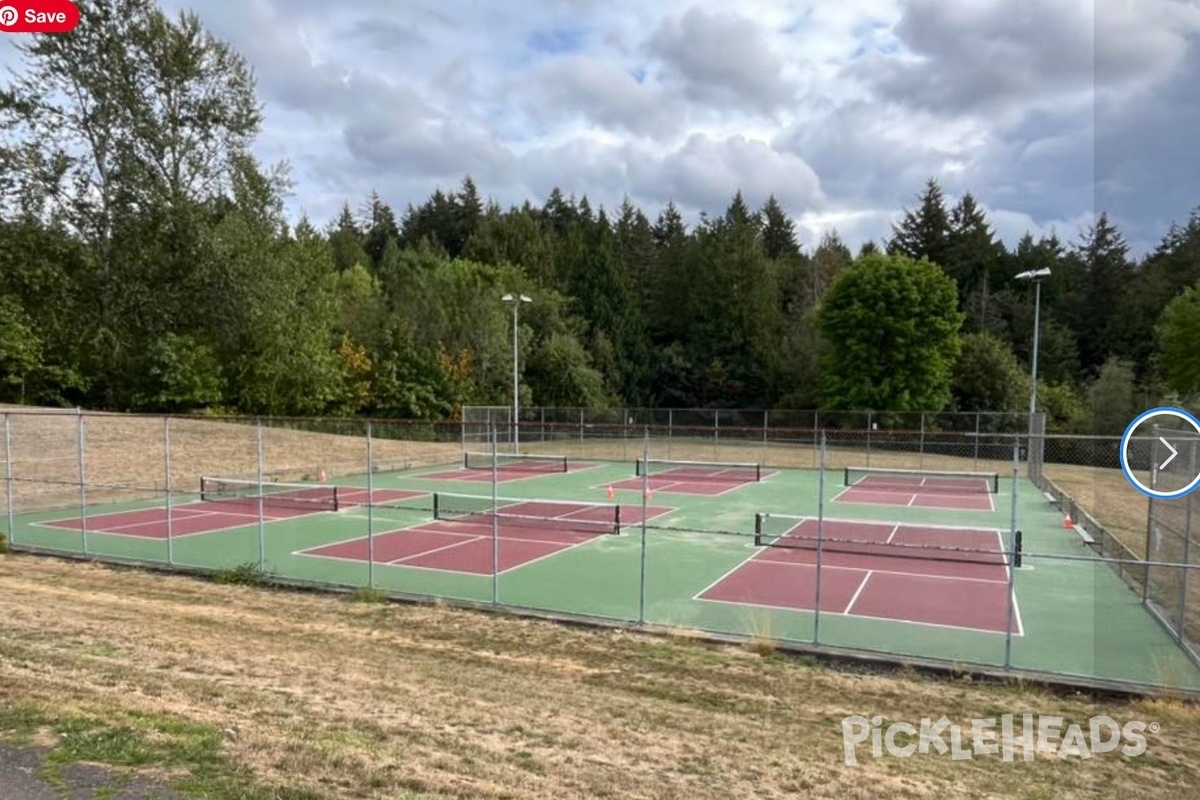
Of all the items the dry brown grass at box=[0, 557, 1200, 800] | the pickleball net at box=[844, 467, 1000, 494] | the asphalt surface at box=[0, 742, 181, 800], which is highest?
the asphalt surface at box=[0, 742, 181, 800]

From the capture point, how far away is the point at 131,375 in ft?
125

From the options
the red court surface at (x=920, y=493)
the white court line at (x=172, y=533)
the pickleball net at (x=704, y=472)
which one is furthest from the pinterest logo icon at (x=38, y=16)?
the red court surface at (x=920, y=493)

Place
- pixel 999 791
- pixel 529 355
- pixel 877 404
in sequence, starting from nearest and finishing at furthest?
1. pixel 999 791
2. pixel 877 404
3. pixel 529 355

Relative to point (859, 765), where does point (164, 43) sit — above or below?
above

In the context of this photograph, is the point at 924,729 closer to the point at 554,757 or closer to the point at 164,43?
the point at 554,757

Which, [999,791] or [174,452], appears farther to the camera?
[174,452]

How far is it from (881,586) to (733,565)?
9.36ft


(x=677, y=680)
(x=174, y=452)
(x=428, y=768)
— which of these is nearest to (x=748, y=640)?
(x=677, y=680)

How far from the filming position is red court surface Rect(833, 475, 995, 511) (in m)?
24.9

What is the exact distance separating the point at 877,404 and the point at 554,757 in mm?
46820

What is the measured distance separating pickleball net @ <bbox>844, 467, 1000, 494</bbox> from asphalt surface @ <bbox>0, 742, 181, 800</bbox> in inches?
1035

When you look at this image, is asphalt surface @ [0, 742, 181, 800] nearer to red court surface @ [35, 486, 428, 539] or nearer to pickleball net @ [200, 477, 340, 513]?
red court surface @ [35, 486, 428, 539]

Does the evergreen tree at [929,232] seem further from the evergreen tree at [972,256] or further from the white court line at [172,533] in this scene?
the white court line at [172,533]

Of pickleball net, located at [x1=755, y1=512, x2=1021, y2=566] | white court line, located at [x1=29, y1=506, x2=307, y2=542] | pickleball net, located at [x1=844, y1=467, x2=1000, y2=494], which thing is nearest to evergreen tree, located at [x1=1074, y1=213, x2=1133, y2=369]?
pickleball net, located at [x1=844, y1=467, x2=1000, y2=494]
